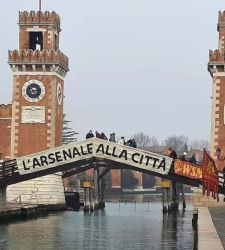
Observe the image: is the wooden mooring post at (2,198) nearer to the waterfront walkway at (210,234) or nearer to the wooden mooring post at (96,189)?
the waterfront walkway at (210,234)

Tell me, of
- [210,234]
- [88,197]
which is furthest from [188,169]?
[88,197]

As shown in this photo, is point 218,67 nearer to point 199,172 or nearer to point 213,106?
point 213,106

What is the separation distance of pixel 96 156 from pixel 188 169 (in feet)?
18.9

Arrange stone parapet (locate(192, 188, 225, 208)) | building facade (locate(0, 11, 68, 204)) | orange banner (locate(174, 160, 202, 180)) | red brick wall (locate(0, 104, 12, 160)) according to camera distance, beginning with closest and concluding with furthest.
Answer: orange banner (locate(174, 160, 202, 180)) → stone parapet (locate(192, 188, 225, 208)) → building facade (locate(0, 11, 68, 204)) → red brick wall (locate(0, 104, 12, 160))

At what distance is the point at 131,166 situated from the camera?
54.0m

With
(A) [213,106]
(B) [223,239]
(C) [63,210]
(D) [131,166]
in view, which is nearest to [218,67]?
(A) [213,106]

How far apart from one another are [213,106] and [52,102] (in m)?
13.8

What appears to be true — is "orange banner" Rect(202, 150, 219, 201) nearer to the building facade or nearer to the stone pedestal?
the stone pedestal

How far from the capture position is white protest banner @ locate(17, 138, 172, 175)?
52594 mm

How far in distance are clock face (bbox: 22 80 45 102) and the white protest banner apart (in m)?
16.8

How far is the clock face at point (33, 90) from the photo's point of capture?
70188 mm

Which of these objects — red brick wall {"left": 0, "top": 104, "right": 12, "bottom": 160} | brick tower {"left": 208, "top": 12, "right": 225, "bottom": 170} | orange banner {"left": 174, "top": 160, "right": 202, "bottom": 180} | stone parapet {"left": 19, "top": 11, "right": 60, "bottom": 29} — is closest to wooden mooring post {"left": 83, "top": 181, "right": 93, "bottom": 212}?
red brick wall {"left": 0, "top": 104, "right": 12, "bottom": 160}

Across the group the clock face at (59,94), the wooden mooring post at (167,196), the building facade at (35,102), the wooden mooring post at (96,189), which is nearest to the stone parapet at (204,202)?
the building facade at (35,102)

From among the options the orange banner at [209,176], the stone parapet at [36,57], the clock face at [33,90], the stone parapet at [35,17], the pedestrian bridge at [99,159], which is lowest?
the orange banner at [209,176]
